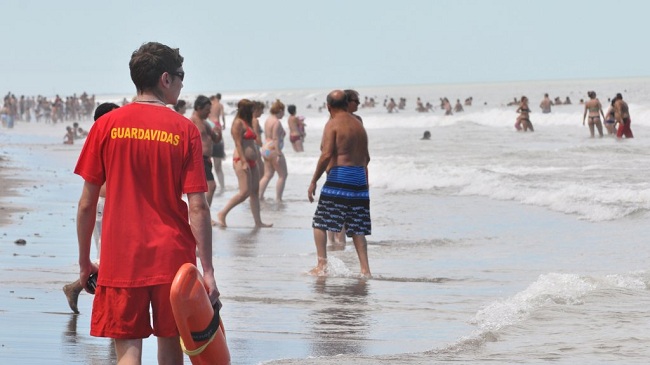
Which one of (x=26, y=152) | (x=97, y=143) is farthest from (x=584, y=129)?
(x=97, y=143)

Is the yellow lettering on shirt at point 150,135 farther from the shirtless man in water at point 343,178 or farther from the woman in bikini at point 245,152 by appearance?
the woman in bikini at point 245,152

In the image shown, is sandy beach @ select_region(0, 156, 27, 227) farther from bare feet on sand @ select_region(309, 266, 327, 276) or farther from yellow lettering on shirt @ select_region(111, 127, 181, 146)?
yellow lettering on shirt @ select_region(111, 127, 181, 146)

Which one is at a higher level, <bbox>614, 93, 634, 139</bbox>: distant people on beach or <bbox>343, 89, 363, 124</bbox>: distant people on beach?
<bbox>343, 89, 363, 124</bbox>: distant people on beach

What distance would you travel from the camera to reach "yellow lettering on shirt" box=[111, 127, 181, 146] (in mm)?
4109

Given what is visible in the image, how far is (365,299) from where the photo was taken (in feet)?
27.9

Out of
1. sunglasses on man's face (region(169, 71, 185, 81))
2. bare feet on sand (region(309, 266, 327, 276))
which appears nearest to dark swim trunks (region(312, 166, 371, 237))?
bare feet on sand (region(309, 266, 327, 276))

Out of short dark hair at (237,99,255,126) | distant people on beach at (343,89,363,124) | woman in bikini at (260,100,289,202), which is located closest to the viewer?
distant people on beach at (343,89,363,124)

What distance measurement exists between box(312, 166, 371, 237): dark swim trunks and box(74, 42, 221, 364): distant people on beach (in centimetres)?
520

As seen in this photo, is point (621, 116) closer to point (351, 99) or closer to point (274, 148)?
point (274, 148)

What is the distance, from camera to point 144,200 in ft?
13.7

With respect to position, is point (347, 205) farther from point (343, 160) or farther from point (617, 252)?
point (617, 252)

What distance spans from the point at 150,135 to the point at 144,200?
232 mm

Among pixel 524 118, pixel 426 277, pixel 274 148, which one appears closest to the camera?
pixel 426 277

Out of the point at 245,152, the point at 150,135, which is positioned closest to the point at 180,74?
the point at 150,135
